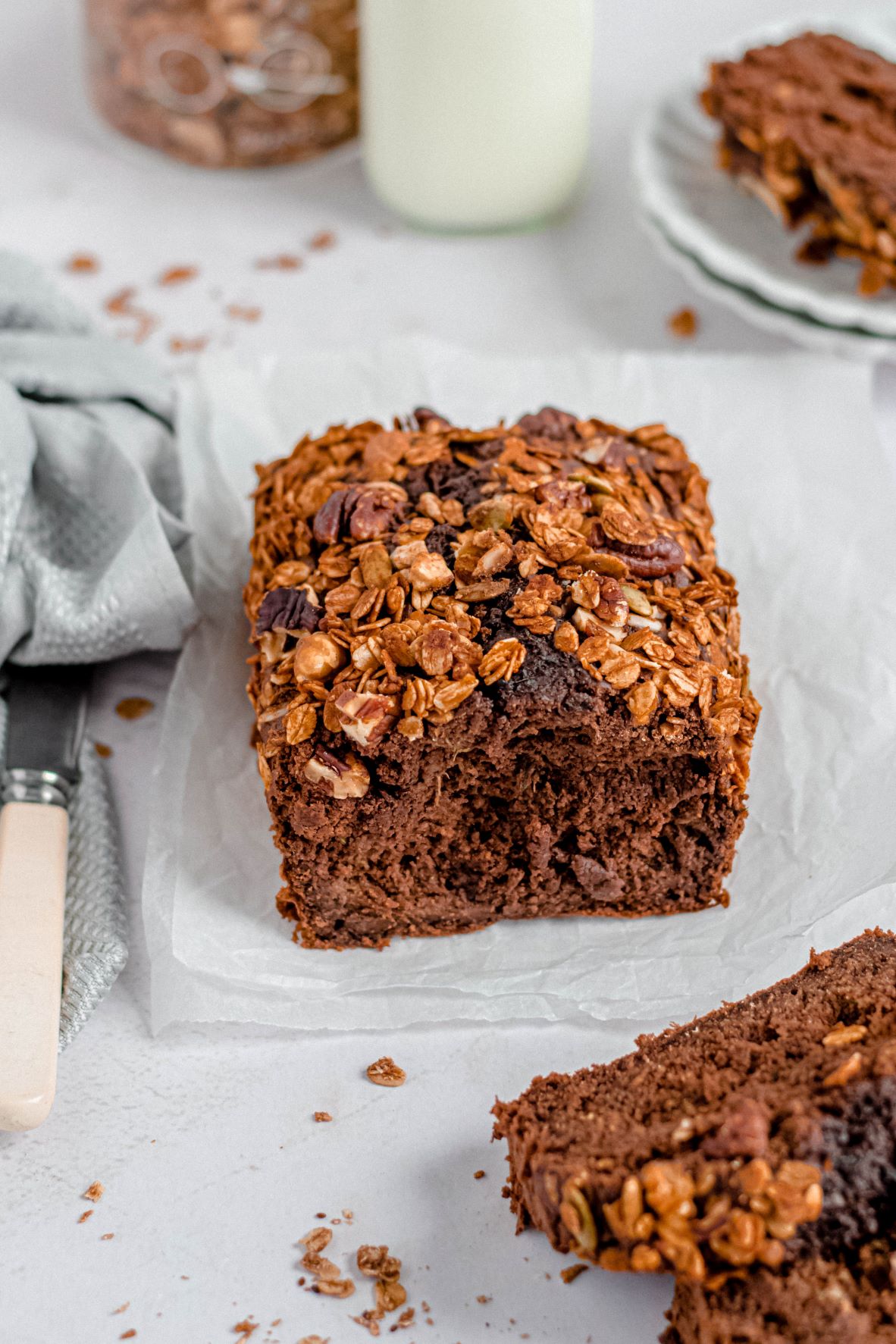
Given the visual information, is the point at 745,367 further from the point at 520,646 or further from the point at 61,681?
the point at 61,681

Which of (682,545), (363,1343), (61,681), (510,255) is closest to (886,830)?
(682,545)

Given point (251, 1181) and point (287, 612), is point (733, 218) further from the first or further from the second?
point (251, 1181)

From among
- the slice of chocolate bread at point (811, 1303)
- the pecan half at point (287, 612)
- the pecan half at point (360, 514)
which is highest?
the pecan half at point (360, 514)

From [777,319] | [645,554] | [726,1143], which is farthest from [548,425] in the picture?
[726,1143]

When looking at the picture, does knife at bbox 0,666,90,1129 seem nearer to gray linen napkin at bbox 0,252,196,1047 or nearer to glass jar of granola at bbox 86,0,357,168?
gray linen napkin at bbox 0,252,196,1047

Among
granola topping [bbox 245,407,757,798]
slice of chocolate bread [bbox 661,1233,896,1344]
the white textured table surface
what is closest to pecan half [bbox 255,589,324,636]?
granola topping [bbox 245,407,757,798]

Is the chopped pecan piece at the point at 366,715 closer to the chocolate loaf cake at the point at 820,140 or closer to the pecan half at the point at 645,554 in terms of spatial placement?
the pecan half at the point at 645,554

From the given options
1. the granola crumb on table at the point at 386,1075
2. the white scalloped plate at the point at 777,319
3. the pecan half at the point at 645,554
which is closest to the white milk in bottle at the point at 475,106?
the white scalloped plate at the point at 777,319
